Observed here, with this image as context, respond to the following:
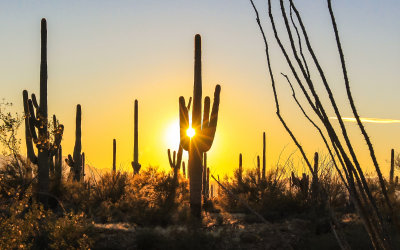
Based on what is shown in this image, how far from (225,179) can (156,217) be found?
8.60m

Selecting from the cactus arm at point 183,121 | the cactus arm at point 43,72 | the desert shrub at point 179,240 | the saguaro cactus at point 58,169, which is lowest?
the desert shrub at point 179,240

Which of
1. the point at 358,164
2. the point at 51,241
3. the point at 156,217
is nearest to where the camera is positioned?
the point at 358,164

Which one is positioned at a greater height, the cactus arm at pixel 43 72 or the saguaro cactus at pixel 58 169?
the cactus arm at pixel 43 72

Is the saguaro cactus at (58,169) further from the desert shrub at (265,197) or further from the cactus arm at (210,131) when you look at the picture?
the cactus arm at (210,131)

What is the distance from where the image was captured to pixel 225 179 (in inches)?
1087

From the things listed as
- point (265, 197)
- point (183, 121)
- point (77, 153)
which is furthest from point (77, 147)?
point (265, 197)

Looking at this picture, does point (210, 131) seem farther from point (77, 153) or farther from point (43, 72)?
point (77, 153)

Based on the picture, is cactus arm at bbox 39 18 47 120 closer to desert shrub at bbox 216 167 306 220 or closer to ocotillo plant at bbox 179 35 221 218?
ocotillo plant at bbox 179 35 221 218

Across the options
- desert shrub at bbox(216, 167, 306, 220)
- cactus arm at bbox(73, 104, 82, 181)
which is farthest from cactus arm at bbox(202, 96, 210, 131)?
cactus arm at bbox(73, 104, 82, 181)

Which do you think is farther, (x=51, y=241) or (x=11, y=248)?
(x=51, y=241)

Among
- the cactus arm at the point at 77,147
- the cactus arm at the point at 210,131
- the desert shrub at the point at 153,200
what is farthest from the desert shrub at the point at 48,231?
the cactus arm at the point at 77,147

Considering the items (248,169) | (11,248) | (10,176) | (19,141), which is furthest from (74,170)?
(11,248)

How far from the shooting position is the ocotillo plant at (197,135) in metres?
20.0

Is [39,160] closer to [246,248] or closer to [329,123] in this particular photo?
[246,248]
